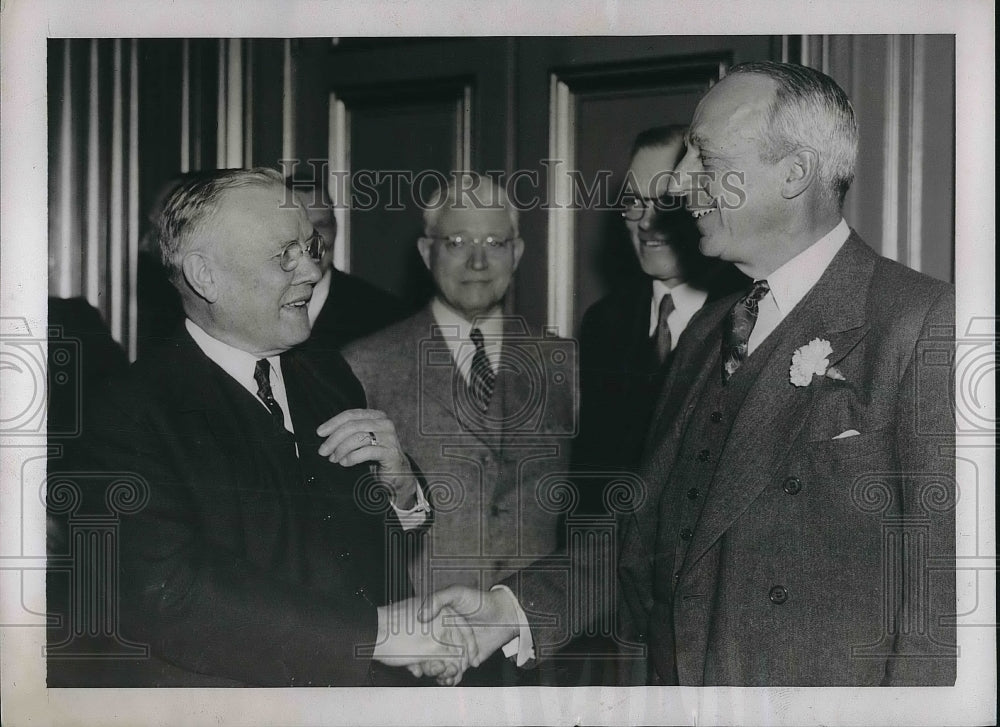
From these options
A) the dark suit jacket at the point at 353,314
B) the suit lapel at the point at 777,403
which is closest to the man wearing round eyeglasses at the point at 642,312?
the suit lapel at the point at 777,403

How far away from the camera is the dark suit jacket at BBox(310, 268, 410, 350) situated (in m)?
2.10

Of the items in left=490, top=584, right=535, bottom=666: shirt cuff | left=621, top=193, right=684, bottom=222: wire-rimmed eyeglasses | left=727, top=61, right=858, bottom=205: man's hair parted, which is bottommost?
left=490, top=584, right=535, bottom=666: shirt cuff

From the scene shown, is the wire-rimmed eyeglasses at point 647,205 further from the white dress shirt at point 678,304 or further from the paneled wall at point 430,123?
the white dress shirt at point 678,304

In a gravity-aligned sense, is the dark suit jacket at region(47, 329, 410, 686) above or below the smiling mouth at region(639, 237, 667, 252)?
below

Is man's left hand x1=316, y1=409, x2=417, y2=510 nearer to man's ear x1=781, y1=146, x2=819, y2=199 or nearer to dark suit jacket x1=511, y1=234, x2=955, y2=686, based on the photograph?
dark suit jacket x1=511, y1=234, x2=955, y2=686

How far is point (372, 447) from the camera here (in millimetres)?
2098

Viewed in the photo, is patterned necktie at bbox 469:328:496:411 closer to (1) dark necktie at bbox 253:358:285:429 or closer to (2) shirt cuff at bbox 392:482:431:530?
(2) shirt cuff at bbox 392:482:431:530

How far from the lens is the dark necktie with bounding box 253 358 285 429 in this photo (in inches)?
82.2

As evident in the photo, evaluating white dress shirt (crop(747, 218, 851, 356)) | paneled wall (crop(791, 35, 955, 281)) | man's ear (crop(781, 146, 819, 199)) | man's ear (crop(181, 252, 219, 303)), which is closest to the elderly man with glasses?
man's ear (crop(181, 252, 219, 303))

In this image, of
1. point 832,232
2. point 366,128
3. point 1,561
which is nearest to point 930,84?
point 832,232

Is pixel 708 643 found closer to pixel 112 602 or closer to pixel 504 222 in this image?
pixel 504 222

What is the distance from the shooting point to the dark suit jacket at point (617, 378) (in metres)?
2.09

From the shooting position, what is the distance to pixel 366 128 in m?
2.11

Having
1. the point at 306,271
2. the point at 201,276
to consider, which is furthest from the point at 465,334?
the point at 201,276
